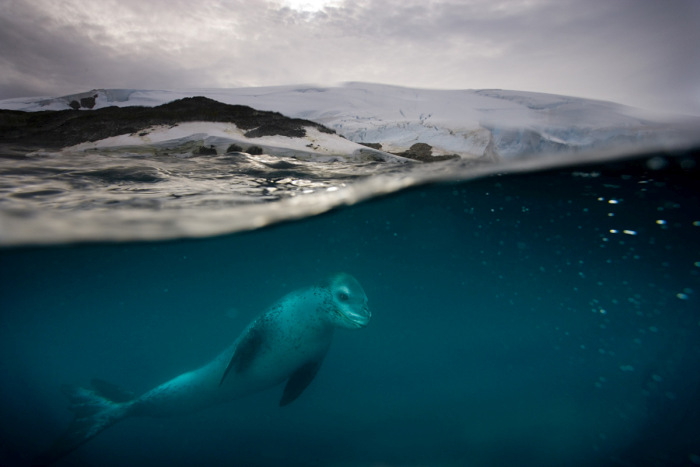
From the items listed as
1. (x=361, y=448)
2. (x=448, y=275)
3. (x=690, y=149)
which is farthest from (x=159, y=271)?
(x=690, y=149)

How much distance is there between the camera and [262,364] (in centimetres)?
709

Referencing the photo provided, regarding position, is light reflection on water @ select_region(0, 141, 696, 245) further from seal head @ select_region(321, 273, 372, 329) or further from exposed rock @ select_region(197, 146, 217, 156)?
seal head @ select_region(321, 273, 372, 329)

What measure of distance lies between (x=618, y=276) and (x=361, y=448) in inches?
928

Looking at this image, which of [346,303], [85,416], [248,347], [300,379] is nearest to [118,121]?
[248,347]

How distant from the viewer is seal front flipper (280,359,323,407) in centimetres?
711

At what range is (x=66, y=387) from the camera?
8.03 metres

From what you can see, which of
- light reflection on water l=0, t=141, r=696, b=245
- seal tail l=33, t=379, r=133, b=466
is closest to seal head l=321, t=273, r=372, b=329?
light reflection on water l=0, t=141, r=696, b=245

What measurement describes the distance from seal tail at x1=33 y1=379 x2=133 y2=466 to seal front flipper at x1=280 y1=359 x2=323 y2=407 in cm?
354

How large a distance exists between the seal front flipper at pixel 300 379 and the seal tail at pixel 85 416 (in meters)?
3.54

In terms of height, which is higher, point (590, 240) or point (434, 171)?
point (434, 171)

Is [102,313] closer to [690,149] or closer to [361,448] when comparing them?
[361,448]

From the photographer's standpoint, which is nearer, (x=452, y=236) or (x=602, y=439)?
(x=602, y=439)

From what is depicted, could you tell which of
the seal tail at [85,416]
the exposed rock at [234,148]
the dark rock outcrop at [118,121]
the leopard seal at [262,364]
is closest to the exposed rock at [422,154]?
the dark rock outcrop at [118,121]

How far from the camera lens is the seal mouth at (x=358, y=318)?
616 cm
